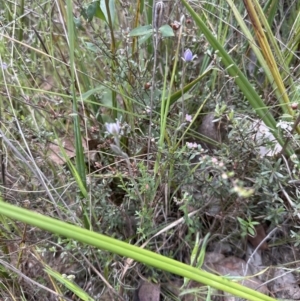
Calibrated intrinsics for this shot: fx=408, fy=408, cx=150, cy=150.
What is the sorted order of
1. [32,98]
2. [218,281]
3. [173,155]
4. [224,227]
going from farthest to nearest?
1. [32,98]
2. [224,227]
3. [173,155]
4. [218,281]

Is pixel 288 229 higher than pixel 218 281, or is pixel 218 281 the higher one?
pixel 218 281

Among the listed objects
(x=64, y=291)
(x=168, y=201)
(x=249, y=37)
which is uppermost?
(x=249, y=37)

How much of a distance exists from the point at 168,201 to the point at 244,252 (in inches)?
8.9

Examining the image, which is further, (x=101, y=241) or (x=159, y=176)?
(x=159, y=176)

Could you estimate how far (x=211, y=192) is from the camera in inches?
35.0

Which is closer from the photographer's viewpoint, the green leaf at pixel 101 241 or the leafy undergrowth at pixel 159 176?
the green leaf at pixel 101 241

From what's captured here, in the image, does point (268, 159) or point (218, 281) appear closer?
point (218, 281)

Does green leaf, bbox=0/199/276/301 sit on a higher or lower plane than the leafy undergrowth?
higher

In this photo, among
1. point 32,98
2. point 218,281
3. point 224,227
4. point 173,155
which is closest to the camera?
point 218,281

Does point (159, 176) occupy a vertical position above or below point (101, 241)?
below

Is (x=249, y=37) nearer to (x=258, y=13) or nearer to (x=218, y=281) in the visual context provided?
(x=258, y=13)

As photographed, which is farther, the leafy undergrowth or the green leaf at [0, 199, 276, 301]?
the leafy undergrowth

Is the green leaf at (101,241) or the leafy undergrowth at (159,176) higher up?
the green leaf at (101,241)

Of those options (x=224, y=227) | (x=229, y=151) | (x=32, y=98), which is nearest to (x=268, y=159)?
(x=229, y=151)
